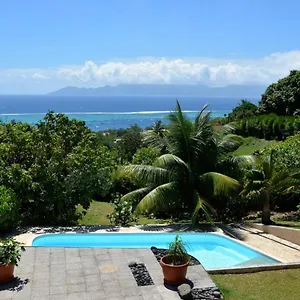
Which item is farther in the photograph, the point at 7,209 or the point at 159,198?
the point at 159,198

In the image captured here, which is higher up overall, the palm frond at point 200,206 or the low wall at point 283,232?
the palm frond at point 200,206

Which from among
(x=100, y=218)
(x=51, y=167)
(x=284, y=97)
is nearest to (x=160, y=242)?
(x=51, y=167)

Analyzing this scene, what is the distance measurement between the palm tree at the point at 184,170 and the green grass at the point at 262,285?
5340 mm

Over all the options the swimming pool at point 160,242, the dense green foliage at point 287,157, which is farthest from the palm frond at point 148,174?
the dense green foliage at point 287,157

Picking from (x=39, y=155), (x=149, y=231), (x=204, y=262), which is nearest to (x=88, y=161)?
(x=39, y=155)

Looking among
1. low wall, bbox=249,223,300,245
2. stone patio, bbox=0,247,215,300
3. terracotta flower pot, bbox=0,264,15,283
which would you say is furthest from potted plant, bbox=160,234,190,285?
low wall, bbox=249,223,300,245

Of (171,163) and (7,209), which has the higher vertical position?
(171,163)

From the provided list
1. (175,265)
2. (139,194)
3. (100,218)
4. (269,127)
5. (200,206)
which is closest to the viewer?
(175,265)

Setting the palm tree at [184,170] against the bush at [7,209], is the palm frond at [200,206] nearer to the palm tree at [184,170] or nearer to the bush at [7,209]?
the palm tree at [184,170]

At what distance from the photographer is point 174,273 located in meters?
8.10

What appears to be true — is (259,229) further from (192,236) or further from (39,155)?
(39,155)

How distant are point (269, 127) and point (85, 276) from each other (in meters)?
29.2

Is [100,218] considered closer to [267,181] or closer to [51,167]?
[51,167]

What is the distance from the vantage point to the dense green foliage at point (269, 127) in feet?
107
